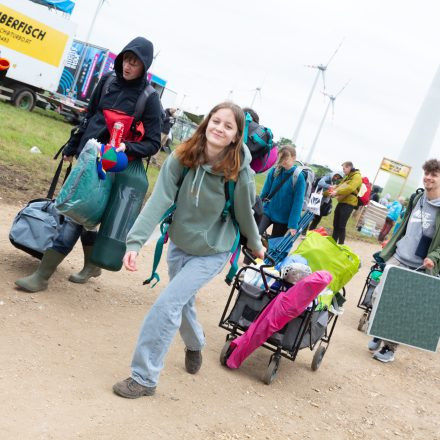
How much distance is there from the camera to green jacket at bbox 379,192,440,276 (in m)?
6.71

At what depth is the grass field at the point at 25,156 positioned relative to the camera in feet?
33.1

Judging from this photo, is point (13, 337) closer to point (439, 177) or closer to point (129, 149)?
point (129, 149)

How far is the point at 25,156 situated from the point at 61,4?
12209 millimetres

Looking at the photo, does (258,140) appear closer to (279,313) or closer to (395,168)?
(279,313)

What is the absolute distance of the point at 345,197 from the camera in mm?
13344

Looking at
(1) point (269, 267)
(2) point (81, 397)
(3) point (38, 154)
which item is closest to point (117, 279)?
(1) point (269, 267)

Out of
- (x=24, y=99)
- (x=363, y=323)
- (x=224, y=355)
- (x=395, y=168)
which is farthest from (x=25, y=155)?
(x=395, y=168)

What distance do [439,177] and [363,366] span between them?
1.99 metres

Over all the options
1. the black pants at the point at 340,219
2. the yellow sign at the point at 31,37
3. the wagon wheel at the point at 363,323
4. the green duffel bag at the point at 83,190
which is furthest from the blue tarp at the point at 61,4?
the green duffel bag at the point at 83,190

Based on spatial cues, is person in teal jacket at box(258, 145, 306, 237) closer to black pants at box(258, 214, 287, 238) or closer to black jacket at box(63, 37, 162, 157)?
black pants at box(258, 214, 287, 238)

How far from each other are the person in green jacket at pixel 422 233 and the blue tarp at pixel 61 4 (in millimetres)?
18589

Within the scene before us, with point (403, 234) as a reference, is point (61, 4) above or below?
above

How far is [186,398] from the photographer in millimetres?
4641

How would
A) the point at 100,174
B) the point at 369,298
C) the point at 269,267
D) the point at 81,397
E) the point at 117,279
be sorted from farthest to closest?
the point at 369,298
the point at 117,279
the point at 269,267
the point at 100,174
the point at 81,397
